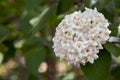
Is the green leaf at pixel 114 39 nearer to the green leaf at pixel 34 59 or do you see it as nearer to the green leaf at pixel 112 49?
the green leaf at pixel 112 49

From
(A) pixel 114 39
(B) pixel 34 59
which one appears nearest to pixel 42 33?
(B) pixel 34 59

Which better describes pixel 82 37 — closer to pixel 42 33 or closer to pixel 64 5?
pixel 64 5

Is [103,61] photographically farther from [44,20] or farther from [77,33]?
[44,20]

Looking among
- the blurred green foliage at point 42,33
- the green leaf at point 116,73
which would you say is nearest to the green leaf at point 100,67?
the blurred green foliage at point 42,33

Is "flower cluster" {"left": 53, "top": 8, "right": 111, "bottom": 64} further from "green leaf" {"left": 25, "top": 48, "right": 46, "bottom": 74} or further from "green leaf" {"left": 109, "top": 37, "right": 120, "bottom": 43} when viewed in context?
"green leaf" {"left": 25, "top": 48, "right": 46, "bottom": 74}

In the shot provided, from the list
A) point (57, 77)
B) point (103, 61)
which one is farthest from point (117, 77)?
point (103, 61)

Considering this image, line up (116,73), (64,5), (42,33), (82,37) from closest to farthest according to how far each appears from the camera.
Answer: (82,37), (64,5), (116,73), (42,33)
